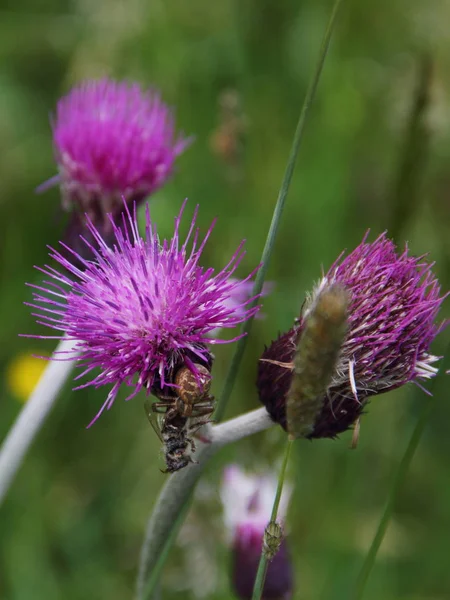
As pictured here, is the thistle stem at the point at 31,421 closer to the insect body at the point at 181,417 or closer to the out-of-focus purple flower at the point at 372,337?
the insect body at the point at 181,417

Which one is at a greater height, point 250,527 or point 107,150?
point 107,150

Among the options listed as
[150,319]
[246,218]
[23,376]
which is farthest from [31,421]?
[246,218]

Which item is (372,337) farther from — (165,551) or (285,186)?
(165,551)

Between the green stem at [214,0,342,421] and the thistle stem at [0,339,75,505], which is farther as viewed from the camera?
the thistle stem at [0,339,75,505]

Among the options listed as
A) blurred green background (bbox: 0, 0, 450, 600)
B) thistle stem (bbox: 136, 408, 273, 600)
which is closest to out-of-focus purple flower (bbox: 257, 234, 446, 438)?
thistle stem (bbox: 136, 408, 273, 600)

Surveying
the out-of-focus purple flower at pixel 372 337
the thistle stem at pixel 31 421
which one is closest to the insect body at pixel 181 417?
the out-of-focus purple flower at pixel 372 337

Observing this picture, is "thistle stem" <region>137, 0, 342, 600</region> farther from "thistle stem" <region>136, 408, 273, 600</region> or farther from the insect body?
the insect body
